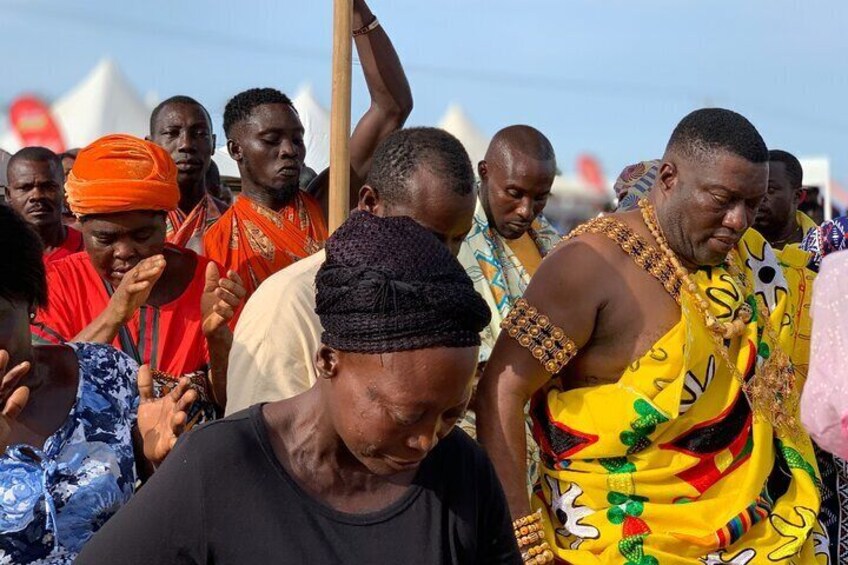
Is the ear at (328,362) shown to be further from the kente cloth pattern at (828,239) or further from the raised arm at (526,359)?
the kente cloth pattern at (828,239)

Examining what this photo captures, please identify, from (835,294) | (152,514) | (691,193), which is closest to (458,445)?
(152,514)

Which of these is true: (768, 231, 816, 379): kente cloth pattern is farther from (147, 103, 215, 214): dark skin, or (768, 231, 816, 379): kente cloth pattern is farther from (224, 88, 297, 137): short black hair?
(147, 103, 215, 214): dark skin

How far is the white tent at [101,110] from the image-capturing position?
16531 mm

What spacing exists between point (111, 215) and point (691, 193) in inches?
77.0

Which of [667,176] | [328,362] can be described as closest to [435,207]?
[667,176]

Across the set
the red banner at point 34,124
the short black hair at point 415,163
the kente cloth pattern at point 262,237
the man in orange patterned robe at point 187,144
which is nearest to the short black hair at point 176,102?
the man in orange patterned robe at point 187,144

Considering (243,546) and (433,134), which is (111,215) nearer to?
(433,134)

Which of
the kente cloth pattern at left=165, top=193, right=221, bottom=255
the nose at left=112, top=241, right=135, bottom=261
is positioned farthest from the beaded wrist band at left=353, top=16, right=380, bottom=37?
the nose at left=112, top=241, right=135, bottom=261

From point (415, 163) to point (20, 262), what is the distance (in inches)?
43.3

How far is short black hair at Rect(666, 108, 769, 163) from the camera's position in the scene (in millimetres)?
3863

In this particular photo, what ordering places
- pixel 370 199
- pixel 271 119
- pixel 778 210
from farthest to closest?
1. pixel 778 210
2. pixel 271 119
3. pixel 370 199

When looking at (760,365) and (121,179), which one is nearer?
(760,365)

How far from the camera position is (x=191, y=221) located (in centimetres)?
605

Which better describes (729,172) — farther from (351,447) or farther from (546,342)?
(351,447)
